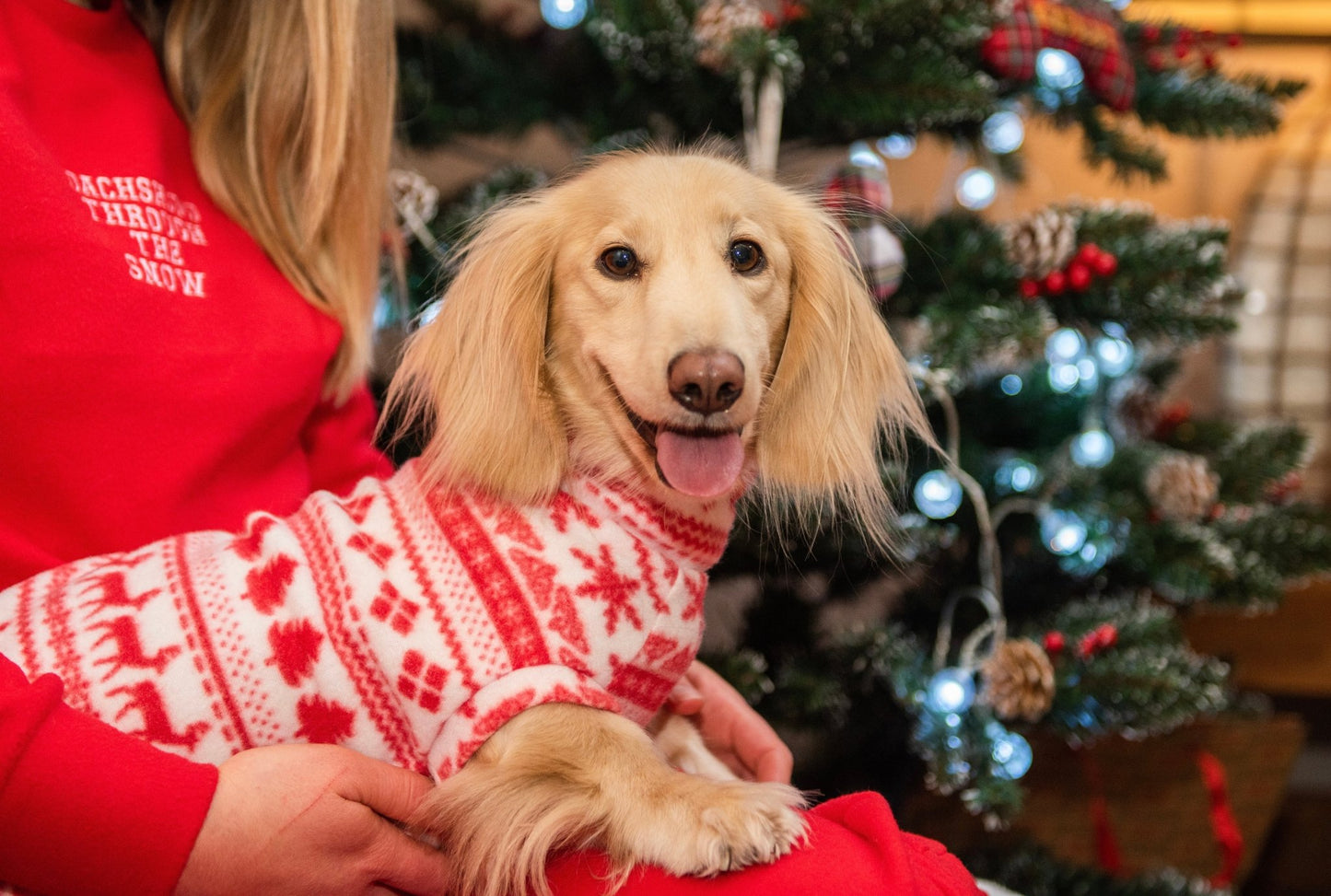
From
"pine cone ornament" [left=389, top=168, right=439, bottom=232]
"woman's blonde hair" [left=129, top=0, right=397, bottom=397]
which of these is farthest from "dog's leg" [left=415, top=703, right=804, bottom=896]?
"pine cone ornament" [left=389, top=168, right=439, bottom=232]

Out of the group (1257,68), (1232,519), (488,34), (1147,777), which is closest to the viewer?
(488,34)

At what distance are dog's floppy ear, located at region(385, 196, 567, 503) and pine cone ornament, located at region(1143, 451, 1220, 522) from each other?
1.10 meters

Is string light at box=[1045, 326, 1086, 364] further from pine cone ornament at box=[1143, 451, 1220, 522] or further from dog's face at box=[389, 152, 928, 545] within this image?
dog's face at box=[389, 152, 928, 545]

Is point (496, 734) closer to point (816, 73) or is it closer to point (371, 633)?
point (371, 633)

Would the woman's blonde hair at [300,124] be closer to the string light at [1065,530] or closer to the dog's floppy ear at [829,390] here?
the dog's floppy ear at [829,390]

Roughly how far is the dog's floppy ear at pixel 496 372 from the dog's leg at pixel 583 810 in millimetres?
225

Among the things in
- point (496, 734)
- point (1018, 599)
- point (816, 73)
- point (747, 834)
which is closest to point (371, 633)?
point (496, 734)

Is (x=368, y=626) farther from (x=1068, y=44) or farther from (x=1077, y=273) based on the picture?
(x=1068, y=44)

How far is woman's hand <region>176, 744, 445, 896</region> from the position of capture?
0.73 meters

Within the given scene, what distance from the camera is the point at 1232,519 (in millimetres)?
1608

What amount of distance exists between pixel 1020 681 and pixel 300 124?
46.0 inches

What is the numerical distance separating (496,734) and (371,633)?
0.14 metres

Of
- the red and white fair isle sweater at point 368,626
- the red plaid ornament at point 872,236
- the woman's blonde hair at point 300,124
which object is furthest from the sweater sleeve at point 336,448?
the red plaid ornament at point 872,236

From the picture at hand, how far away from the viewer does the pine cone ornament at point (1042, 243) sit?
1327 millimetres
